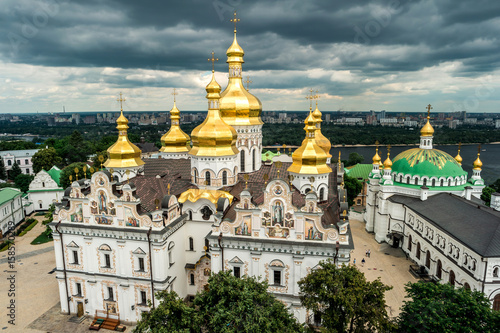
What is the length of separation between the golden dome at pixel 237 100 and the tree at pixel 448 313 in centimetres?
1500

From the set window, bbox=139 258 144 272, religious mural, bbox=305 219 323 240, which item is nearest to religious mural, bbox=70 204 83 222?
window, bbox=139 258 144 272

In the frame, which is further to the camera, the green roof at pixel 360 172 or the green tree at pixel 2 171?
the green tree at pixel 2 171

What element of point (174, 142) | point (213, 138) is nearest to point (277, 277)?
point (213, 138)

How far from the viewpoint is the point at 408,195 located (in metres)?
30.3

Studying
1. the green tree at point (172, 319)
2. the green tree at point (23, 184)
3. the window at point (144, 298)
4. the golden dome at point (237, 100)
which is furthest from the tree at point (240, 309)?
the green tree at point (23, 184)

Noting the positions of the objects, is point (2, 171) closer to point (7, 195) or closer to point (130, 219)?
point (7, 195)

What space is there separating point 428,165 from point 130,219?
24931mm

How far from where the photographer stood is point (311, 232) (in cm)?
1608

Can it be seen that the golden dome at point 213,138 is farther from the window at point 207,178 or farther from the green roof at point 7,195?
the green roof at point 7,195

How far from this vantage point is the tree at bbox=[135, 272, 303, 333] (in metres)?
11.5

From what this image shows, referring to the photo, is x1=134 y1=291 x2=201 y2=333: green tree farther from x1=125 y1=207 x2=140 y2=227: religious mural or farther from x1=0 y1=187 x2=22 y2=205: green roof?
x1=0 y1=187 x2=22 y2=205: green roof

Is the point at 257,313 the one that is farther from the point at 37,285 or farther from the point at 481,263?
the point at 37,285

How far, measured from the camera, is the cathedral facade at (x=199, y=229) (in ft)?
53.1

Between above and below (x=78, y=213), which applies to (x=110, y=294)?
below
